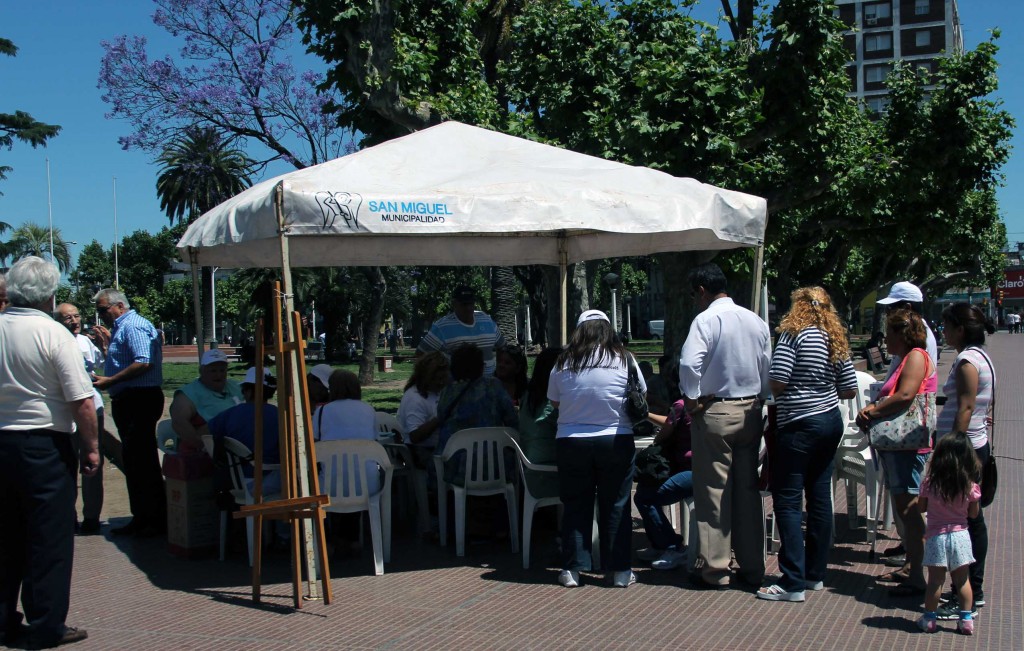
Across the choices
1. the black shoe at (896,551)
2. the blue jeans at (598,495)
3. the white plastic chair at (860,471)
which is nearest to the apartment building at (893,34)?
the white plastic chair at (860,471)

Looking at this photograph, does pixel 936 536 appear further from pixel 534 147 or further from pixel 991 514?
pixel 534 147

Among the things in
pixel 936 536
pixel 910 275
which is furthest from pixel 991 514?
pixel 910 275

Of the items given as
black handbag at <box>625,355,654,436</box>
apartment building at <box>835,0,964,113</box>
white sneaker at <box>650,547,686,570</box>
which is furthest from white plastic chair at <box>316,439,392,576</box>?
apartment building at <box>835,0,964,113</box>

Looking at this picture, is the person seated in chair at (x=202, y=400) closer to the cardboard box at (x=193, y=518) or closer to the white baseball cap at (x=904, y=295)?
the cardboard box at (x=193, y=518)

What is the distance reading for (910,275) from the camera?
150 feet

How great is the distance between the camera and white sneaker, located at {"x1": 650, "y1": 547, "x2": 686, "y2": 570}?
6.21m

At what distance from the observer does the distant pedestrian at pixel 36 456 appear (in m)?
4.76

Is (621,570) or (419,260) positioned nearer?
(621,570)

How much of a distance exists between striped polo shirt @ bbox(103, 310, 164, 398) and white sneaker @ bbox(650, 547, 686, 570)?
12.8ft

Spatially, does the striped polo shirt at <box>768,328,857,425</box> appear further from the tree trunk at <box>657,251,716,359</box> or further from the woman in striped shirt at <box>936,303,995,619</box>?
the tree trunk at <box>657,251,716,359</box>

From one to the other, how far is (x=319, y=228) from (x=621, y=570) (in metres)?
2.71

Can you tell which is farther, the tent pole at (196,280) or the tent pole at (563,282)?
the tent pole at (196,280)

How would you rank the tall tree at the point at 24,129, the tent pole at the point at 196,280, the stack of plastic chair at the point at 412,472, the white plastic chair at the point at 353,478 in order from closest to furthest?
1. the white plastic chair at the point at 353,478
2. the tent pole at the point at 196,280
3. the stack of plastic chair at the point at 412,472
4. the tall tree at the point at 24,129

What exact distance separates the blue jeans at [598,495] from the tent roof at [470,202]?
53.2 inches
